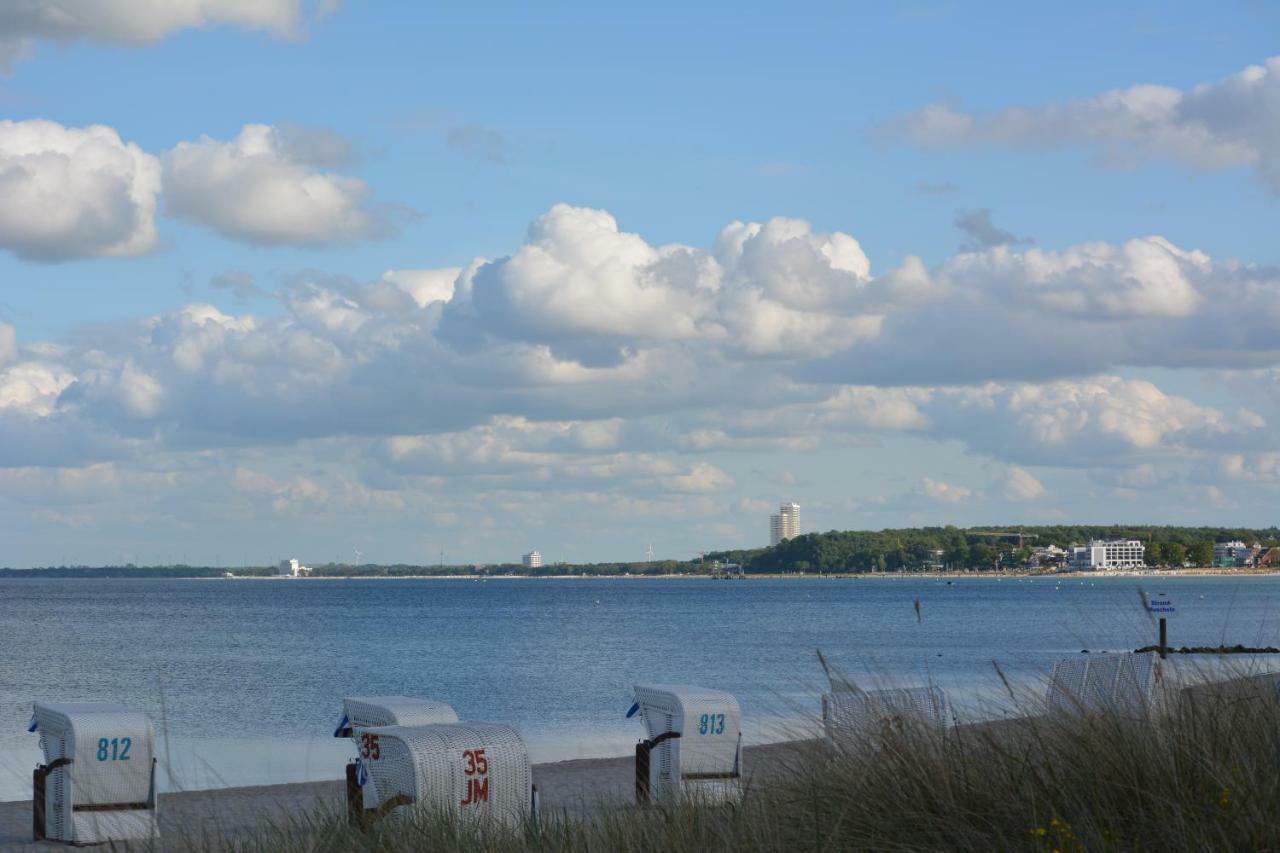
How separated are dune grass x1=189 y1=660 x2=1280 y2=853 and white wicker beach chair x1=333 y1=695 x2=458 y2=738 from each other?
5.65ft

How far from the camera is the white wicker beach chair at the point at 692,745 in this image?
11.0 m

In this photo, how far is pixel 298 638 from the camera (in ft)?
230

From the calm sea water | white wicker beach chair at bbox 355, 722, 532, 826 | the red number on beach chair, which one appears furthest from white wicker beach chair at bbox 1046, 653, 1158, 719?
the red number on beach chair

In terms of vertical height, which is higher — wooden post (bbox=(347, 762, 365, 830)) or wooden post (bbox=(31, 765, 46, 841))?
wooden post (bbox=(347, 762, 365, 830))

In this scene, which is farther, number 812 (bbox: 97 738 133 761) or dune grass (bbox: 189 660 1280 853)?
number 812 (bbox: 97 738 133 761)

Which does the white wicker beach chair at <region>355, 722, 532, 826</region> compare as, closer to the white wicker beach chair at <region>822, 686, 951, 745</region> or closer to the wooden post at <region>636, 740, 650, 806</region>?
the white wicker beach chair at <region>822, 686, 951, 745</region>

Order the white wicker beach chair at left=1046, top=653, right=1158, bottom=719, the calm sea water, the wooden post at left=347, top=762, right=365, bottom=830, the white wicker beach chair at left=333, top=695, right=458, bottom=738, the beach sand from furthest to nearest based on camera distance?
the calm sea water < the beach sand < the white wicker beach chair at left=333, top=695, right=458, bottom=738 < the white wicker beach chair at left=1046, top=653, right=1158, bottom=719 < the wooden post at left=347, top=762, right=365, bottom=830

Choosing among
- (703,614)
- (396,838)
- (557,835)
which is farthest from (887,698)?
(703,614)

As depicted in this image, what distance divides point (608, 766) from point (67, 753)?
8.59 metres

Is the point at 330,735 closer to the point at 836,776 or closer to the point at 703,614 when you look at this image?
the point at 836,776

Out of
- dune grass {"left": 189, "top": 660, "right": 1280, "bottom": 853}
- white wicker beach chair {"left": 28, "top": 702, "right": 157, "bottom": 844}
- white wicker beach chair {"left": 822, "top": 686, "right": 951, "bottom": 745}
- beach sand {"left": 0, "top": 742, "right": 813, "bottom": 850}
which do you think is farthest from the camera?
beach sand {"left": 0, "top": 742, "right": 813, "bottom": 850}

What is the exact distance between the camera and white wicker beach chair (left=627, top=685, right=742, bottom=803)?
1095 cm

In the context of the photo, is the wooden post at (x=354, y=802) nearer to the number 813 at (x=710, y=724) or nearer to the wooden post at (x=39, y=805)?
the number 813 at (x=710, y=724)

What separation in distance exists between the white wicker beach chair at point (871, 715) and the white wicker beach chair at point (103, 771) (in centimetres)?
496
